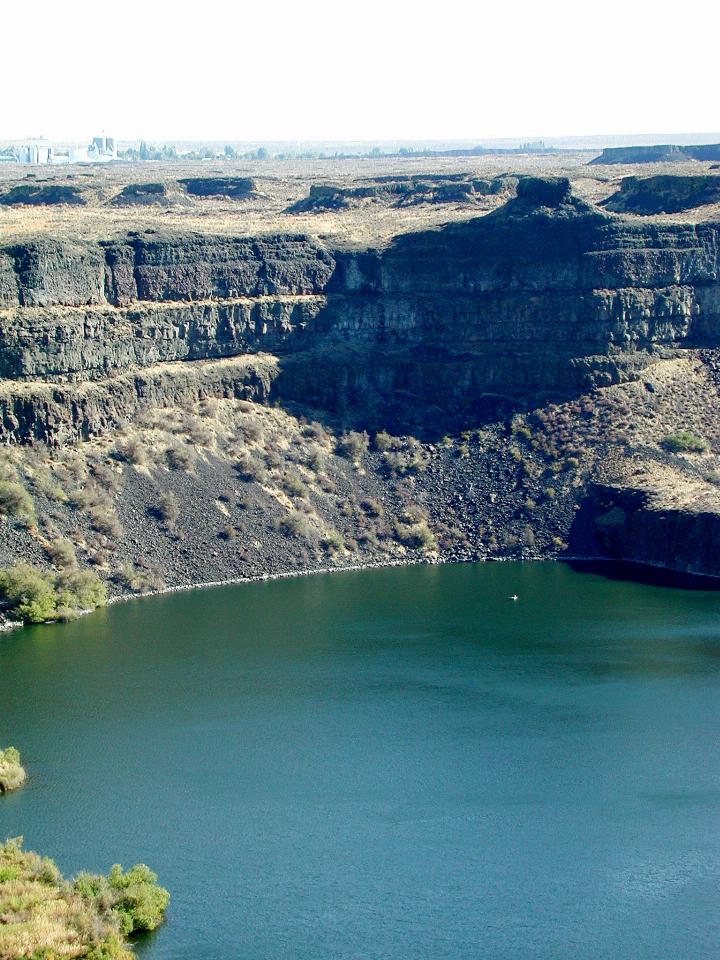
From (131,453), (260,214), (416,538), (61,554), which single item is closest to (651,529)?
(416,538)

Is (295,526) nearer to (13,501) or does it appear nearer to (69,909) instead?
(13,501)

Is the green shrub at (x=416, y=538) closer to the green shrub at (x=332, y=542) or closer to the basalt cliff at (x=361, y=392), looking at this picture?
the basalt cliff at (x=361, y=392)

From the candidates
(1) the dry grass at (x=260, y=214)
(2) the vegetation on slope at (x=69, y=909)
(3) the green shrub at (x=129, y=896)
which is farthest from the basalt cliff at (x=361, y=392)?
(3) the green shrub at (x=129, y=896)

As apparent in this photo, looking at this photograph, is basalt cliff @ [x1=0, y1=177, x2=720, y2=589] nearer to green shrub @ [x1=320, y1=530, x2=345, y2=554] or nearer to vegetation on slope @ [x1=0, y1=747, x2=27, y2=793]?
green shrub @ [x1=320, y1=530, x2=345, y2=554]

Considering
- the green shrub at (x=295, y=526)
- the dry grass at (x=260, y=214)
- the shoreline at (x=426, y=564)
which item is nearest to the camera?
the shoreline at (x=426, y=564)

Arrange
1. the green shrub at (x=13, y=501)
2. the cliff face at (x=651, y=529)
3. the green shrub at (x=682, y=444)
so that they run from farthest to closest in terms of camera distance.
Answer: the green shrub at (x=682, y=444) → the cliff face at (x=651, y=529) → the green shrub at (x=13, y=501)

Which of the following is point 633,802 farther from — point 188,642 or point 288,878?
point 188,642

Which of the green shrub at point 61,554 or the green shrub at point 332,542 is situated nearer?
the green shrub at point 61,554

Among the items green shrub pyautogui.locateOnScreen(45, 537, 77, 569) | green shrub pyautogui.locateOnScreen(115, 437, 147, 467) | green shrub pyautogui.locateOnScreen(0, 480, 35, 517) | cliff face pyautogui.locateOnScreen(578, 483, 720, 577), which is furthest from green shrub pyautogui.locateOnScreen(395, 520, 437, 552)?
green shrub pyautogui.locateOnScreen(0, 480, 35, 517)

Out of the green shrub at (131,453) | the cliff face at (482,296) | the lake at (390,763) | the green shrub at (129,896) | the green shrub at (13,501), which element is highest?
the cliff face at (482,296)
